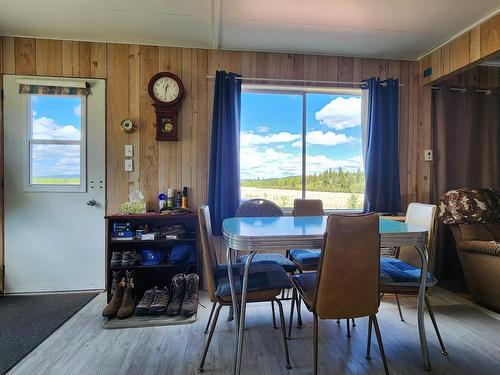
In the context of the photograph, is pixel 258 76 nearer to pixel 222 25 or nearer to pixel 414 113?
pixel 222 25

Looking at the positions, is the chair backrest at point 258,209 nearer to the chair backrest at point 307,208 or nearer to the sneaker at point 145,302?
the chair backrest at point 307,208

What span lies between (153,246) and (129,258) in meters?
0.34

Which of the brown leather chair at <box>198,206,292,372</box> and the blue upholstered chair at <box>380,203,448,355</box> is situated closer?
the brown leather chair at <box>198,206,292,372</box>

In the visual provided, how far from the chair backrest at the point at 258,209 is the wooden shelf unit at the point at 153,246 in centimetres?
Result: 52

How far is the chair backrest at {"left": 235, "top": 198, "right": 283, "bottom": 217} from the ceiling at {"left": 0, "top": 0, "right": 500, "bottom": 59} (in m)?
1.57

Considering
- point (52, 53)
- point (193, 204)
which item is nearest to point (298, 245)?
point (193, 204)

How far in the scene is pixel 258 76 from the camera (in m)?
3.01

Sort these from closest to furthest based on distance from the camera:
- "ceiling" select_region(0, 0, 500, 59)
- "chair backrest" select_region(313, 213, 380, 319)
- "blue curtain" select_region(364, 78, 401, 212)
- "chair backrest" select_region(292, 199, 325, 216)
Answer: "chair backrest" select_region(313, 213, 380, 319) < "ceiling" select_region(0, 0, 500, 59) < "chair backrest" select_region(292, 199, 325, 216) < "blue curtain" select_region(364, 78, 401, 212)

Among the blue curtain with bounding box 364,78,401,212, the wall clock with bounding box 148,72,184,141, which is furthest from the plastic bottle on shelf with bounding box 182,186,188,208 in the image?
the blue curtain with bounding box 364,78,401,212

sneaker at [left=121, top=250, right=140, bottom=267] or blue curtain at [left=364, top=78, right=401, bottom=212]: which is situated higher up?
blue curtain at [left=364, top=78, right=401, bottom=212]

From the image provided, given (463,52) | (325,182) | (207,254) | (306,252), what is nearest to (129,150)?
(207,254)

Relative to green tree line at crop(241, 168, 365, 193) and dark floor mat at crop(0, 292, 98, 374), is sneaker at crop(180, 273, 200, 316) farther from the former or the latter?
green tree line at crop(241, 168, 365, 193)

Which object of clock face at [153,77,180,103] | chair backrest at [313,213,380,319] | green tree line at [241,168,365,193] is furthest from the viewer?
green tree line at [241,168,365,193]

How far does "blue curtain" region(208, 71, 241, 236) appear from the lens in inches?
112
